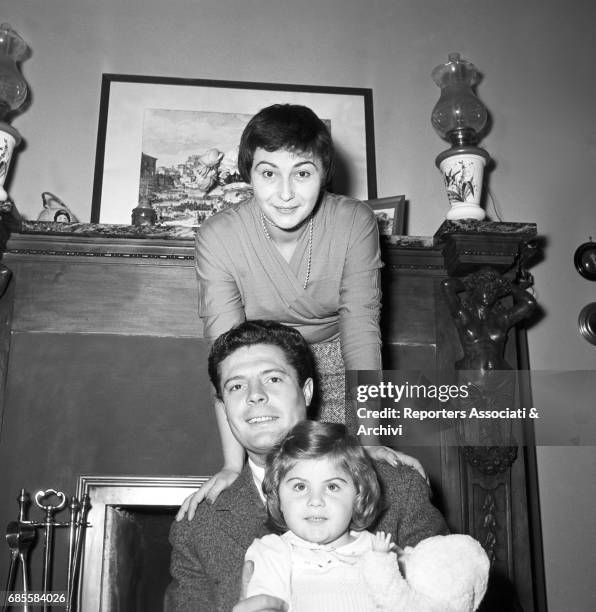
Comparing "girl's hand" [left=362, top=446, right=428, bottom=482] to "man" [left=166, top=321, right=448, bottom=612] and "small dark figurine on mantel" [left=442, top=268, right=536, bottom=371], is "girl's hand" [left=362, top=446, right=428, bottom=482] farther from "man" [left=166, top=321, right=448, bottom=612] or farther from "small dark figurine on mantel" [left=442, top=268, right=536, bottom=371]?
"small dark figurine on mantel" [left=442, top=268, right=536, bottom=371]

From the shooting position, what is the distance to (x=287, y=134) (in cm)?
165

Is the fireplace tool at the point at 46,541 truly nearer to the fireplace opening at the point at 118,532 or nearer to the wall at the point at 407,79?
the fireplace opening at the point at 118,532

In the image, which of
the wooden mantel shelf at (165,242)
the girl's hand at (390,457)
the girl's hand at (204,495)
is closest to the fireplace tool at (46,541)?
the wooden mantel shelf at (165,242)

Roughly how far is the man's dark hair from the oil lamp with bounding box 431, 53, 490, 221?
3.93ft

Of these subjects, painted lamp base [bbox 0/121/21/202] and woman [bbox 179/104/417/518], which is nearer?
woman [bbox 179/104/417/518]

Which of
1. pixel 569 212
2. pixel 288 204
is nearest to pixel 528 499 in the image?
pixel 569 212

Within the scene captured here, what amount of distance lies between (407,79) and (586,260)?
1.01m

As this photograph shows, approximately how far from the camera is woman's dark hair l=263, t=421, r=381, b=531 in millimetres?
1226

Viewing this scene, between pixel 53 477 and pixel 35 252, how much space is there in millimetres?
732

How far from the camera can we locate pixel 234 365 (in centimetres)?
145

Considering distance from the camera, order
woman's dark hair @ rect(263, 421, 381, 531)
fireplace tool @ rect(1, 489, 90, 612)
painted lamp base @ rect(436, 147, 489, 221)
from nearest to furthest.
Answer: woman's dark hair @ rect(263, 421, 381, 531) < fireplace tool @ rect(1, 489, 90, 612) < painted lamp base @ rect(436, 147, 489, 221)

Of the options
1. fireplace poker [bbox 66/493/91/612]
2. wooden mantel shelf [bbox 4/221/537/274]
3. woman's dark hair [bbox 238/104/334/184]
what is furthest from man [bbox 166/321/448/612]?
wooden mantel shelf [bbox 4/221/537/274]

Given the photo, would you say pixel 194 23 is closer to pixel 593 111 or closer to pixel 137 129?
pixel 137 129

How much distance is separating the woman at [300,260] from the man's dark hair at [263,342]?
0.20 meters
